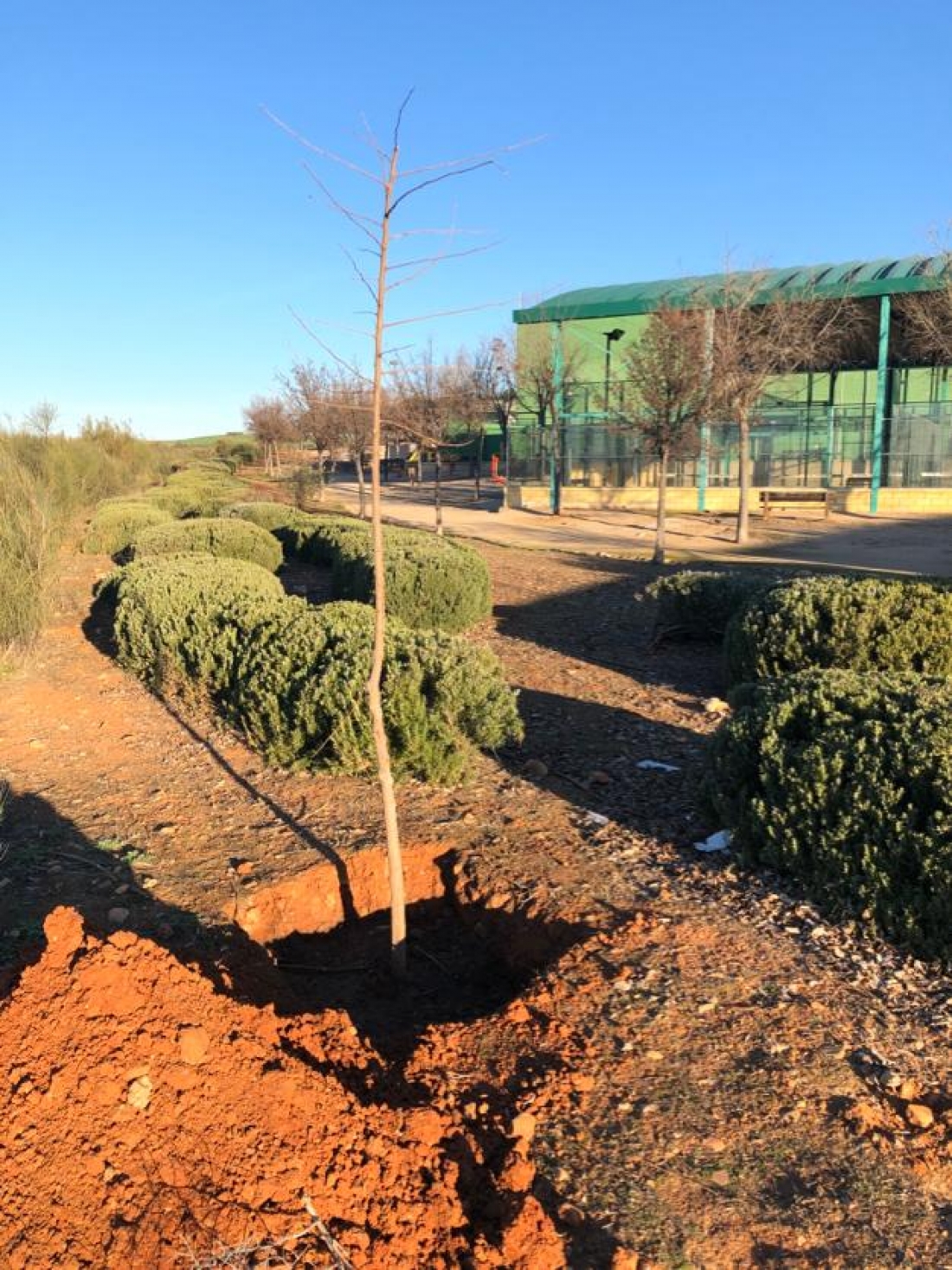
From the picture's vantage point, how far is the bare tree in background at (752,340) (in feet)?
58.3

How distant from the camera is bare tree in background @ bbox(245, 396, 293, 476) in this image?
4303 centimetres

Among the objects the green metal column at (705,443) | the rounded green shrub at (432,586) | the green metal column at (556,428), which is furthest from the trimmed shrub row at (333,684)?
the green metal column at (556,428)

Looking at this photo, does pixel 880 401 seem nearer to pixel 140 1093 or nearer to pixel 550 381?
pixel 550 381

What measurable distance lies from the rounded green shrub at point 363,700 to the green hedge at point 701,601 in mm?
3663

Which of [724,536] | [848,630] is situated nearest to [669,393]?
[724,536]

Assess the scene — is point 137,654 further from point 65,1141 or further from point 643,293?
point 643,293

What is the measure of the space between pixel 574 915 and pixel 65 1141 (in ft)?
6.43

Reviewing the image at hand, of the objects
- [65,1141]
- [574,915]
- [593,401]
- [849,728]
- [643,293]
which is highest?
[643,293]

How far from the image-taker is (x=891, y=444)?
85.6 ft

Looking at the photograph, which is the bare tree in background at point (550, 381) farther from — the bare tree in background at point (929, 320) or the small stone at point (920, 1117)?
the small stone at point (920, 1117)

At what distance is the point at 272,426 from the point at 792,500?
89.8 feet

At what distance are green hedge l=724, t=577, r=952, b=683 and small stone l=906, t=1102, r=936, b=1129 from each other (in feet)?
12.0

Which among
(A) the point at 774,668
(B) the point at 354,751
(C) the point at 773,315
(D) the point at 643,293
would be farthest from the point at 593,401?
(B) the point at 354,751

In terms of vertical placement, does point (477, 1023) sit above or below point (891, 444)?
below
